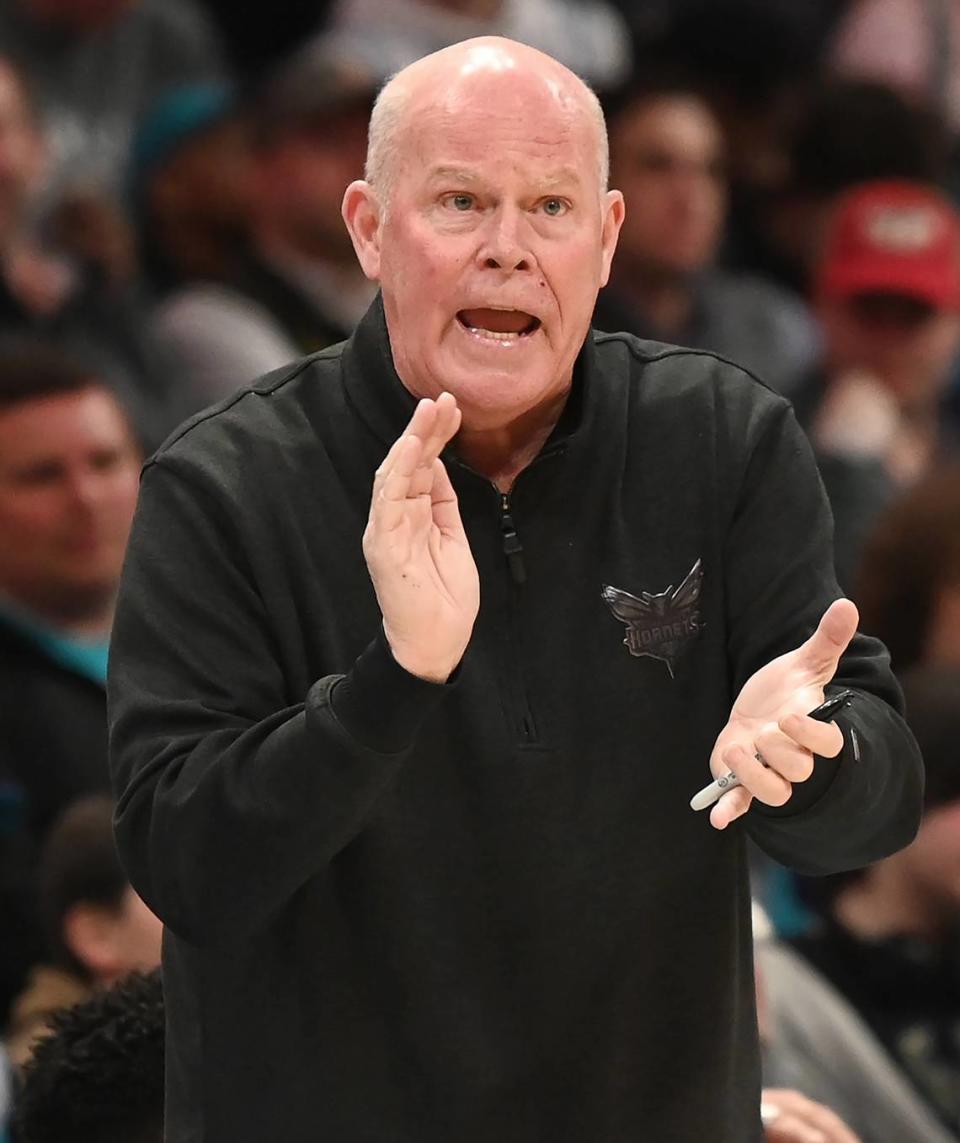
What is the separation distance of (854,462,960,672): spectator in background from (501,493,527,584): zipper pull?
2218 mm

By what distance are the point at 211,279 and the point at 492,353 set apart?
352cm

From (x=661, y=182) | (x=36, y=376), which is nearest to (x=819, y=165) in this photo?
(x=661, y=182)

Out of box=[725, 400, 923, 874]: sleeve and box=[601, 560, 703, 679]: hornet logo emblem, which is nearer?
box=[725, 400, 923, 874]: sleeve

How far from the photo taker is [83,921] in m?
3.41

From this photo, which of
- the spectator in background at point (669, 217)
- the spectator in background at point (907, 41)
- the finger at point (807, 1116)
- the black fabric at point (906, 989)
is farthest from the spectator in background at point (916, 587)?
the spectator in background at point (907, 41)

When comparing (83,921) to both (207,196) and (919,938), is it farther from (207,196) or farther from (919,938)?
(207,196)

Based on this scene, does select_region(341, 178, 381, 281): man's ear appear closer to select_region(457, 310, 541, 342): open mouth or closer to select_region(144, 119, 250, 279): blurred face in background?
select_region(457, 310, 541, 342): open mouth

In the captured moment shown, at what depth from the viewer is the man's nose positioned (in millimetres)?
2082

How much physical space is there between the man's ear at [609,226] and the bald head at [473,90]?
0.06 m

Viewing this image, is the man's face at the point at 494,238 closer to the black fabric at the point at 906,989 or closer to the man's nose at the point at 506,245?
the man's nose at the point at 506,245

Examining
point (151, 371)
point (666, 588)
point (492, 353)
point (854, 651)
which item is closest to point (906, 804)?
point (854, 651)

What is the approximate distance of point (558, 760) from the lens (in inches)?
83.5

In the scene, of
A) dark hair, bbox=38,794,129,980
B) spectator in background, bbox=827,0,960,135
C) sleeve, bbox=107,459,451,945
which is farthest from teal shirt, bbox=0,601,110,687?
spectator in background, bbox=827,0,960,135

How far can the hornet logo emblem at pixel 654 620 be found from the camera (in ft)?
7.09
